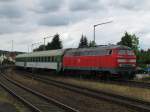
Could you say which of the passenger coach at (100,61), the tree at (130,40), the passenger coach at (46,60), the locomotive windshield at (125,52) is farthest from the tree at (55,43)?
the locomotive windshield at (125,52)

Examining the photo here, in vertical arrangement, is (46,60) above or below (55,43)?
below

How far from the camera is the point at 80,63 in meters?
41.2

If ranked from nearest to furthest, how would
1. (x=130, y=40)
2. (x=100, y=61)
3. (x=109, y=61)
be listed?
(x=109, y=61)
(x=100, y=61)
(x=130, y=40)

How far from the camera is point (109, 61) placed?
35062 millimetres

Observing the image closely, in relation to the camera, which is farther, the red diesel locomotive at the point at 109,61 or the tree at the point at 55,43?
the tree at the point at 55,43

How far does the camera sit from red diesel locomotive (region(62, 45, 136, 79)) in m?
34.6

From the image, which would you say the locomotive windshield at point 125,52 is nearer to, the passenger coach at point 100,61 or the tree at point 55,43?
the passenger coach at point 100,61

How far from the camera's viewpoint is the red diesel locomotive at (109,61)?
3456cm

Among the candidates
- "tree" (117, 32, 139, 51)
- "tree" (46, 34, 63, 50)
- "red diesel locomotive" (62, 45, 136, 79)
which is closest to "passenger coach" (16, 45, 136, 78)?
"red diesel locomotive" (62, 45, 136, 79)

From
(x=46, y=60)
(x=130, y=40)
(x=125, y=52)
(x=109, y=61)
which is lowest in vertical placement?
(x=109, y=61)

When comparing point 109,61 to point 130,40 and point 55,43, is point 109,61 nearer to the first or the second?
point 130,40

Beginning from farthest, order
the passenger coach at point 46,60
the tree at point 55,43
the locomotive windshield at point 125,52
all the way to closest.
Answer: the tree at point 55,43
the passenger coach at point 46,60
the locomotive windshield at point 125,52

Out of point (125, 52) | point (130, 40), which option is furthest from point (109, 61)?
point (130, 40)

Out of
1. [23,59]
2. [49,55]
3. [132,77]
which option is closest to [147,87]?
[132,77]
